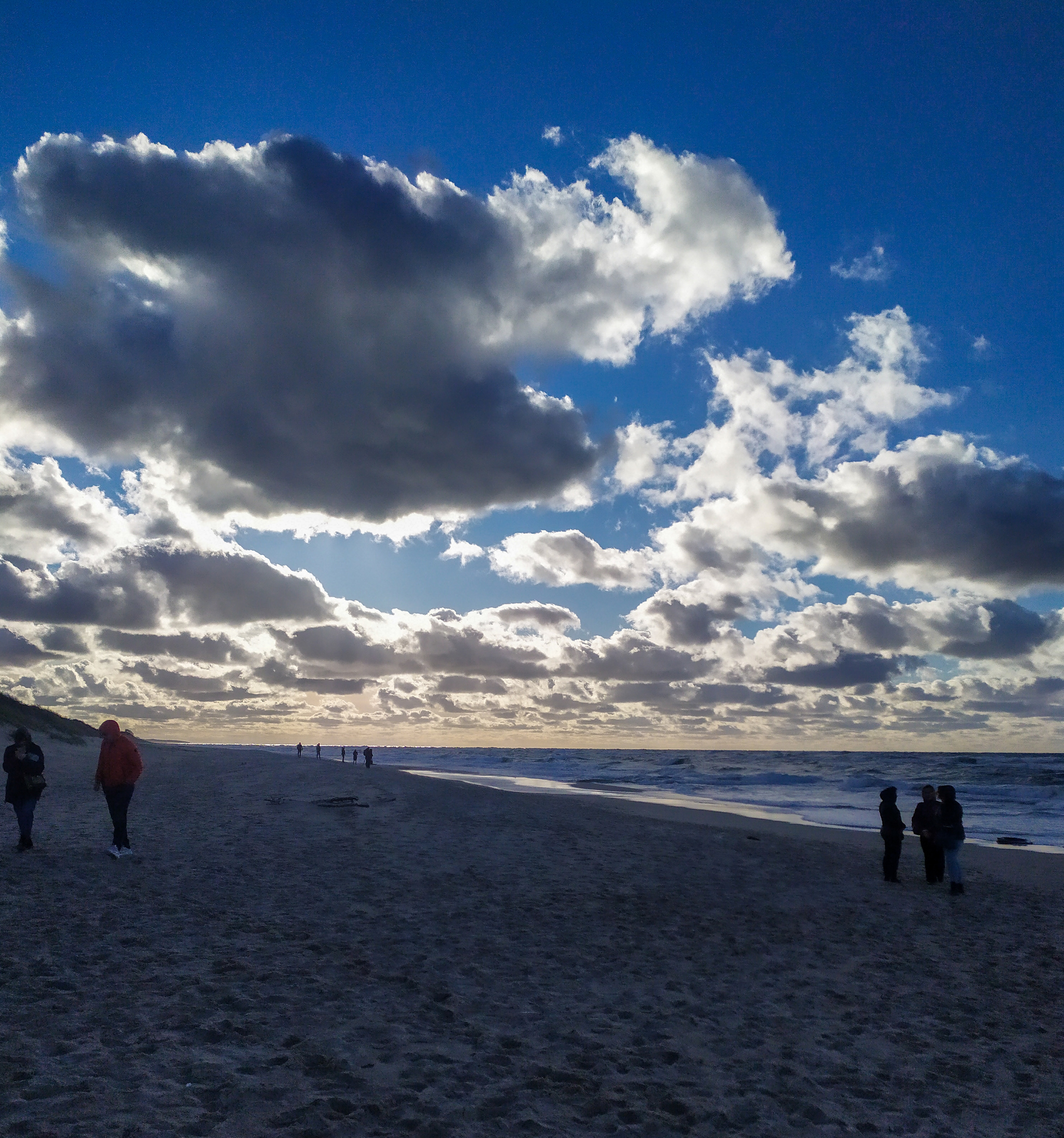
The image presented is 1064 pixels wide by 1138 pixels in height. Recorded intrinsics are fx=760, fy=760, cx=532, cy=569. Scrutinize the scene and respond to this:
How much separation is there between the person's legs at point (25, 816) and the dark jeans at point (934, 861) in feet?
55.8

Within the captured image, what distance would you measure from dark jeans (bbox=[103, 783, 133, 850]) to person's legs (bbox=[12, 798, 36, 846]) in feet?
4.52

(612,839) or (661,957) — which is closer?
(661,957)

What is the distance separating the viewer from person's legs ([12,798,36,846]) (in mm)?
13531

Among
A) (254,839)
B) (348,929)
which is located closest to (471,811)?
(254,839)

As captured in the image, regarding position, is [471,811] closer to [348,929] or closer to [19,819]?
[19,819]

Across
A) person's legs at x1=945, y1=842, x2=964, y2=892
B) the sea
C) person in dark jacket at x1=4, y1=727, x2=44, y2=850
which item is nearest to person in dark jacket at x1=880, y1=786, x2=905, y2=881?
person's legs at x1=945, y1=842, x2=964, y2=892

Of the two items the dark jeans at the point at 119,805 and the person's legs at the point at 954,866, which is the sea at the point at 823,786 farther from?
the dark jeans at the point at 119,805

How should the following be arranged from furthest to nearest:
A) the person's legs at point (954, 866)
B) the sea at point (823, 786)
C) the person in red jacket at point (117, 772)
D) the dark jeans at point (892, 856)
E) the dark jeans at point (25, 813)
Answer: the sea at point (823, 786) < the dark jeans at point (892, 856) < the person's legs at point (954, 866) < the dark jeans at point (25, 813) < the person in red jacket at point (117, 772)

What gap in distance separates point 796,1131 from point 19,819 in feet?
45.1

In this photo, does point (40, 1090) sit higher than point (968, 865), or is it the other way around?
point (40, 1090)

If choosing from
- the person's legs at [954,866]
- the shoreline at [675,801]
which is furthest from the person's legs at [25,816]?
the shoreline at [675,801]

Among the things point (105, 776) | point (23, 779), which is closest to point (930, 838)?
point (105, 776)

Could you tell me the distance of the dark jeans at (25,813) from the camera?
1352 centimetres

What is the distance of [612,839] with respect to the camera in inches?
782
